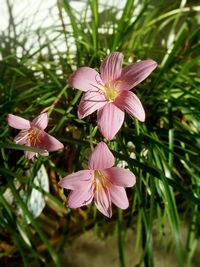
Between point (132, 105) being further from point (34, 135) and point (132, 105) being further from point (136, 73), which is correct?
point (34, 135)

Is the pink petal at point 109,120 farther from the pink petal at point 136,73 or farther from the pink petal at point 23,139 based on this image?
the pink petal at point 23,139

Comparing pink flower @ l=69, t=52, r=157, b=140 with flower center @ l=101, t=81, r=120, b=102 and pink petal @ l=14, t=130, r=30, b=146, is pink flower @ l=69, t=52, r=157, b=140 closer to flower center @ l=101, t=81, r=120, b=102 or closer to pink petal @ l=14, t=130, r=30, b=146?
flower center @ l=101, t=81, r=120, b=102

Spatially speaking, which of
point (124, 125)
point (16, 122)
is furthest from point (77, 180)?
point (124, 125)

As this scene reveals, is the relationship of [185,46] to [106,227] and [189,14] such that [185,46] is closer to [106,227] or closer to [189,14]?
[189,14]

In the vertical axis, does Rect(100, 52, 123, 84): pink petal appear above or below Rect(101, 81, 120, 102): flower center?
above

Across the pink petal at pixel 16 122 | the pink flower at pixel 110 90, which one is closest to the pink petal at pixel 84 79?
the pink flower at pixel 110 90

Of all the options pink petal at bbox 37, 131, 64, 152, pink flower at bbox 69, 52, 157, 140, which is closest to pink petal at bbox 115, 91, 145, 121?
pink flower at bbox 69, 52, 157, 140

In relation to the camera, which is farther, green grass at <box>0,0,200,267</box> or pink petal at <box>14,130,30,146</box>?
green grass at <box>0,0,200,267</box>
